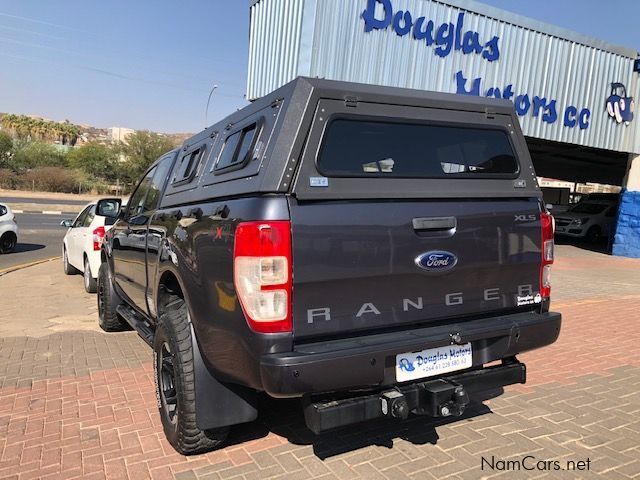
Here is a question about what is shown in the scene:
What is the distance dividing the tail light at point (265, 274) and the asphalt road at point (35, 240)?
34.3 feet

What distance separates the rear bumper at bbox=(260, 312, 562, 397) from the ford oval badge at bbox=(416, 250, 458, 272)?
13.7 inches

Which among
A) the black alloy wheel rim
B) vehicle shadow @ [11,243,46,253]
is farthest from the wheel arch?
vehicle shadow @ [11,243,46,253]

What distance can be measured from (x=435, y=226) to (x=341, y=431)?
1.59 meters

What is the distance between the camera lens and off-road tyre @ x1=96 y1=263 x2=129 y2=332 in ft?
19.8

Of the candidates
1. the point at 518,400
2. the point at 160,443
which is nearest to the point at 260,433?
the point at 160,443

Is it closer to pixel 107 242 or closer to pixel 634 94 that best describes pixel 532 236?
pixel 107 242

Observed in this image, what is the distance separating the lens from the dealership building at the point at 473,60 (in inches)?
461

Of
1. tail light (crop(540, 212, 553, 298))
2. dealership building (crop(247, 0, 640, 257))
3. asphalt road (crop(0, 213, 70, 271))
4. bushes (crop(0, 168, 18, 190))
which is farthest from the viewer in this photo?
bushes (crop(0, 168, 18, 190))

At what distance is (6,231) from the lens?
511 inches

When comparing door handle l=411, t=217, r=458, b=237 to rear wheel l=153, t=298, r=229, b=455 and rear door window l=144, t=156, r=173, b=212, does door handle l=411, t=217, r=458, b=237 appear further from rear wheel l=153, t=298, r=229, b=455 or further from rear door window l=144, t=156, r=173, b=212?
rear door window l=144, t=156, r=173, b=212

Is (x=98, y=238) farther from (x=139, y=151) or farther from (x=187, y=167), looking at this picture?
(x=139, y=151)

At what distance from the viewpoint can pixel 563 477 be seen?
302 centimetres

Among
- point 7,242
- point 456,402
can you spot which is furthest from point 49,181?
point 456,402

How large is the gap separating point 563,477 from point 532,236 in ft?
4.60
